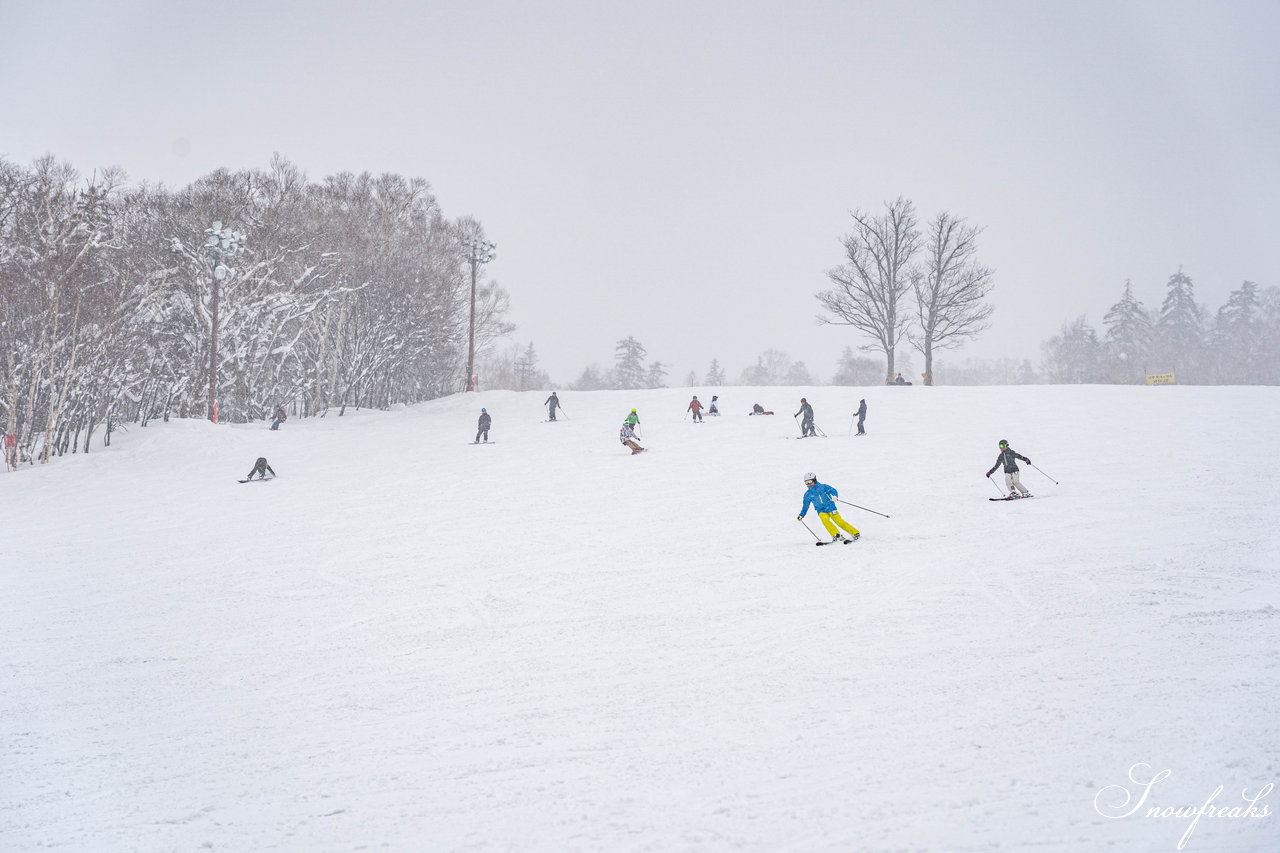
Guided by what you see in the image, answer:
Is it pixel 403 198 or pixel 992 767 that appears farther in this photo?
pixel 403 198

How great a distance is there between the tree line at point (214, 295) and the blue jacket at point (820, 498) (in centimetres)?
2526

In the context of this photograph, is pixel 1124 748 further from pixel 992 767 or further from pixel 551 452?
pixel 551 452

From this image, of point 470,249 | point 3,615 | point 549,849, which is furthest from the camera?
point 470,249

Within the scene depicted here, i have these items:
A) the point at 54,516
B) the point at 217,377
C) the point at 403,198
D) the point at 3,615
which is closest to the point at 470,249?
the point at 403,198

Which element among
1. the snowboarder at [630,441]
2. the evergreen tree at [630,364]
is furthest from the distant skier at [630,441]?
the evergreen tree at [630,364]

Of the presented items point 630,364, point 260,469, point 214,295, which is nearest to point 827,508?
point 260,469

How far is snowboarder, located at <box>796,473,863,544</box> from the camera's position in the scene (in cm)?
1176

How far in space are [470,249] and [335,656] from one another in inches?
1375

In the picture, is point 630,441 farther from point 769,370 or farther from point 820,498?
point 769,370

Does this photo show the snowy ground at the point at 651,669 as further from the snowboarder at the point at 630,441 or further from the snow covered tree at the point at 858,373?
the snow covered tree at the point at 858,373

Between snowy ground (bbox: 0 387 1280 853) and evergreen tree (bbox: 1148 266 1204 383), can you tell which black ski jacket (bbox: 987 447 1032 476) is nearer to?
snowy ground (bbox: 0 387 1280 853)

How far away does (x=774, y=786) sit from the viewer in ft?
15.8

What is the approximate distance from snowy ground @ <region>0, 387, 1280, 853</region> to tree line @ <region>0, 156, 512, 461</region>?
10535mm

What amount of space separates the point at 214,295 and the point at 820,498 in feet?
87.2
